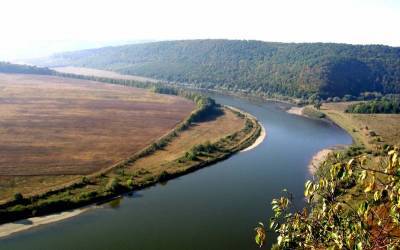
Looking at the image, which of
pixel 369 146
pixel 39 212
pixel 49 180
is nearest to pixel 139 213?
pixel 39 212

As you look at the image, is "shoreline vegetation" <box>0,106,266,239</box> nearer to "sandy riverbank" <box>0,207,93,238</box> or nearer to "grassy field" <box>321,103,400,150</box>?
"sandy riverbank" <box>0,207,93,238</box>

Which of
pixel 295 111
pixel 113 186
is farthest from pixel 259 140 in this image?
pixel 295 111

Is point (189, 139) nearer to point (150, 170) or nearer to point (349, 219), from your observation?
point (150, 170)

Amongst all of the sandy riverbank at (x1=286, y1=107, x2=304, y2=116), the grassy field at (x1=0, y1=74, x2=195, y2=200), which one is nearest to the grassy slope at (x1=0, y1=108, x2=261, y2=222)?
the grassy field at (x1=0, y1=74, x2=195, y2=200)

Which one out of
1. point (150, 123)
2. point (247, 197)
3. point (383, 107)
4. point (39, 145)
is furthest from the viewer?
point (383, 107)

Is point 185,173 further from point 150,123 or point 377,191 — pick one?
point 377,191

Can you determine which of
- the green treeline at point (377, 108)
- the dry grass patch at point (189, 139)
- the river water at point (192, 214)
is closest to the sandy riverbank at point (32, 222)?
the river water at point (192, 214)
